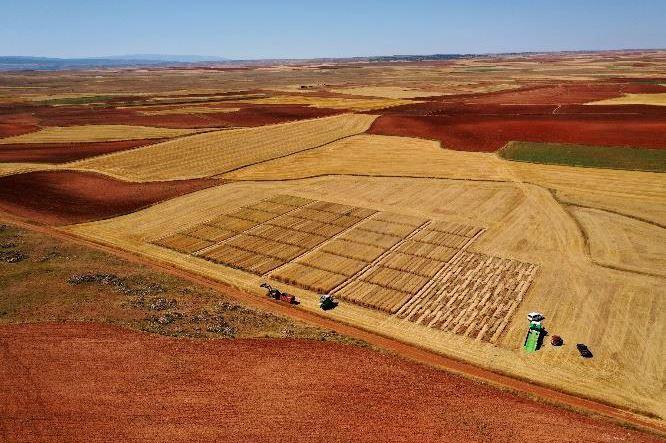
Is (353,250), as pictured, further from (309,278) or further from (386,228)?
(386,228)

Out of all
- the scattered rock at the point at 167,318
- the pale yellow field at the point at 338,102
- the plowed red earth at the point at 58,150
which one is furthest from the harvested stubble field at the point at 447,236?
the pale yellow field at the point at 338,102

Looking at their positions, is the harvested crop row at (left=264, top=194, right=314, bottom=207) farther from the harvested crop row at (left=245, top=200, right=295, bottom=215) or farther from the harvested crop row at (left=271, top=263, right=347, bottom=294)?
the harvested crop row at (left=271, top=263, right=347, bottom=294)

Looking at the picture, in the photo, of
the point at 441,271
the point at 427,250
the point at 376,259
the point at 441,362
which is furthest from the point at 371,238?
the point at 441,362

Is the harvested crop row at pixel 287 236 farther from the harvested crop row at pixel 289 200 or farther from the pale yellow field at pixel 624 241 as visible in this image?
the pale yellow field at pixel 624 241

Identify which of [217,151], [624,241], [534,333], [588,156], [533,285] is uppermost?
[588,156]

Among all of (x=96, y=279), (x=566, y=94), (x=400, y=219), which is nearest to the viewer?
(x=96, y=279)

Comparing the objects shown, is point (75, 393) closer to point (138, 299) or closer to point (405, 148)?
point (138, 299)
